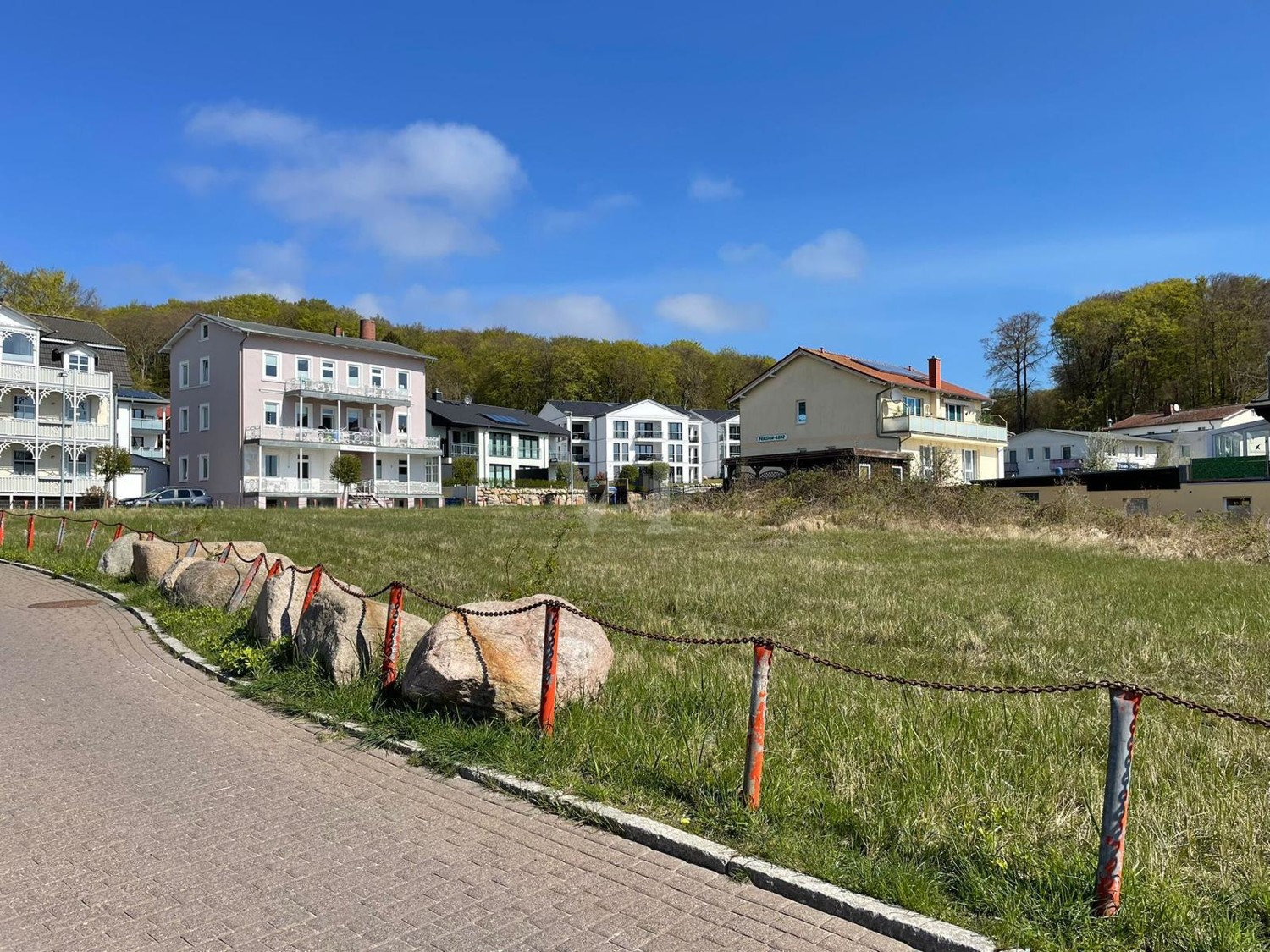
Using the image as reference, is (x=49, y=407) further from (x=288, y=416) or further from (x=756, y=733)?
(x=756, y=733)

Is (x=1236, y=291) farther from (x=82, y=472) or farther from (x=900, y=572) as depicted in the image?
(x=82, y=472)

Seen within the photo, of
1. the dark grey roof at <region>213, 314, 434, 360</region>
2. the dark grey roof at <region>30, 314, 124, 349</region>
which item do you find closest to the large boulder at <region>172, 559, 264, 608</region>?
the dark grey roof at <region>213, 314, 434, 360</region>

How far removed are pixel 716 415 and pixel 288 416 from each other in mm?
52825

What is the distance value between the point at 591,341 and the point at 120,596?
318 feet

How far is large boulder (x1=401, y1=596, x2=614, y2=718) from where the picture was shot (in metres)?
6.30

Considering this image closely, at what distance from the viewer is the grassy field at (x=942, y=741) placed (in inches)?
160

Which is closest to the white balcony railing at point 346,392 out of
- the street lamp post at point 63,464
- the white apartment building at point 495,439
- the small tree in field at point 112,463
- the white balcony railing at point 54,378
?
the white apartment building at point 495,439

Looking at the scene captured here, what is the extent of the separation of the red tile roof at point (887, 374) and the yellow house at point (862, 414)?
0.08 meters

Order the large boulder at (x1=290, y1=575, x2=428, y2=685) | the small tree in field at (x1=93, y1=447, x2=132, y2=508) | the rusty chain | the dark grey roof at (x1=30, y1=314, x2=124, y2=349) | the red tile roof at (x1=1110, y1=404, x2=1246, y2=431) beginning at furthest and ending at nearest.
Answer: the red tile roof at (x1=1110, y1=404, x2=1246, y2=431) < the dark grey roof at (x1=30, y1=314, x2=124, y2=349) < the small tree in field at (x1=93, y1=447, x2=132, y2=508) < the large boulder at (x1=290, y1=575, x2=428, y2=685) < the rusty chain

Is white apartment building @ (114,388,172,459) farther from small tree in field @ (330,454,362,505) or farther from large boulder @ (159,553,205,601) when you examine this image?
large boulder @ (159,553,205,601)

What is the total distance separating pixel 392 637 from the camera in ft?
24.4

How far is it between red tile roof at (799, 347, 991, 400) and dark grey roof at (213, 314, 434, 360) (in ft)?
91.1

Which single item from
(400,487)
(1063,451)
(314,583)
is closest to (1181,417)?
(1063,451)

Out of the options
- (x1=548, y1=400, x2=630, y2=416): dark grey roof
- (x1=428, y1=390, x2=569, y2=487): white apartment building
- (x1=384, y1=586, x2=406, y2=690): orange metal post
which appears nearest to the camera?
(x1=384, y1=586, x2=406, y2=690): orange metal post
